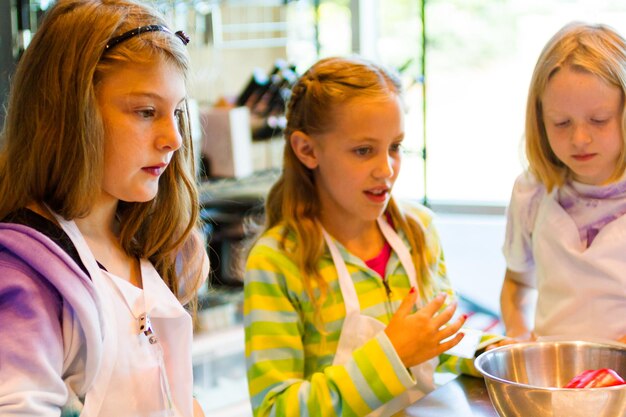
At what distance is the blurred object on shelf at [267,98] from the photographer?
2.24 m

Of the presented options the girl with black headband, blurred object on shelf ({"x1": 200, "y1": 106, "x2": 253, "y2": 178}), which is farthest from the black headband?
blurred object on shelf ({"x1": 200, "y1": 106, "x2": 253, "y2": 178})

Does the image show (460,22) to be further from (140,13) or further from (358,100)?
(140,13)

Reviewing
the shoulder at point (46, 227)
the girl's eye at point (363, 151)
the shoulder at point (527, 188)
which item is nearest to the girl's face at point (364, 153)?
the girl's eye at point (363, 151)

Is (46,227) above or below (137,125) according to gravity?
below

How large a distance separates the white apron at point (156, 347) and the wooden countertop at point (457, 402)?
0.89ft

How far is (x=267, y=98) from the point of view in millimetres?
2258

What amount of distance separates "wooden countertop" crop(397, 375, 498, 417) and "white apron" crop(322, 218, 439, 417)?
0.11 m

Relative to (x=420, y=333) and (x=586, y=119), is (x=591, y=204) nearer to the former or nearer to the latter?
(x=586, y=119)

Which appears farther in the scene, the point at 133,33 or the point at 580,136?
the point at 580,136

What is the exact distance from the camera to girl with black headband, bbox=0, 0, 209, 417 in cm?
83

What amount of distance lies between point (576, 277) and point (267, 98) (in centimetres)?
123

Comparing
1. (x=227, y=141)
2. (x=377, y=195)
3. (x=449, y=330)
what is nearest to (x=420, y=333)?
Answer: (x=449, y=330)

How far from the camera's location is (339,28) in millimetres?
2721

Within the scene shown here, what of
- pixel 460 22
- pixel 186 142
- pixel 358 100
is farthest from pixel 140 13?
pixel 460 22
